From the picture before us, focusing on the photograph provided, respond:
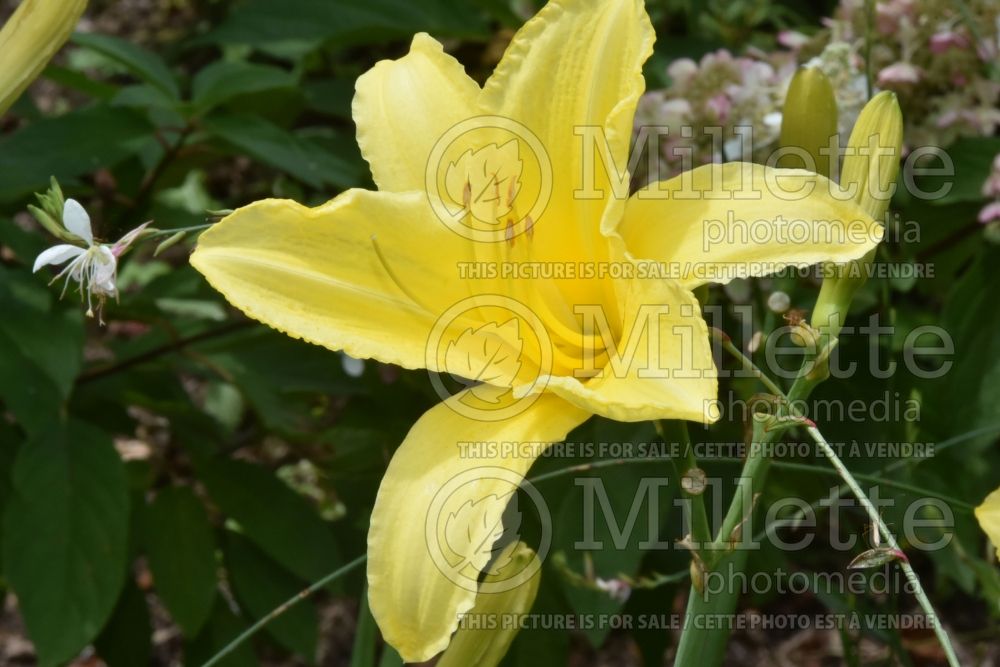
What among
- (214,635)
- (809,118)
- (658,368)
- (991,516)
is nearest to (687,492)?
(658,368)

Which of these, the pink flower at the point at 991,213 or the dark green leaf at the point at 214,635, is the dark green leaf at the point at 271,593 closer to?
the dark green leaf at the point at 214,635

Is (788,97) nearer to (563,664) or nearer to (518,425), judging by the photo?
(518,425)

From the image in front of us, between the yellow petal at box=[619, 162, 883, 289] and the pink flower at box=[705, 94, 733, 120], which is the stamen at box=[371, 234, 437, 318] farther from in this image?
the pink flower at box=[705, 94, 733, 120]

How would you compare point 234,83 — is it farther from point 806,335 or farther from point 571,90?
point 806,335

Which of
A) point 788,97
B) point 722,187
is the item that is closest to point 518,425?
point 722,187

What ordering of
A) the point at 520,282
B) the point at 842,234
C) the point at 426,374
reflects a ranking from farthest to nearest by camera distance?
1. the point at 426,374
2. the point at 520,282
3. the point at 842,234

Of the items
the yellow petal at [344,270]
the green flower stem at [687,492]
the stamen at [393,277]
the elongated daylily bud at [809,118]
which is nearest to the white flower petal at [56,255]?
the yellow petal at [344,270]
